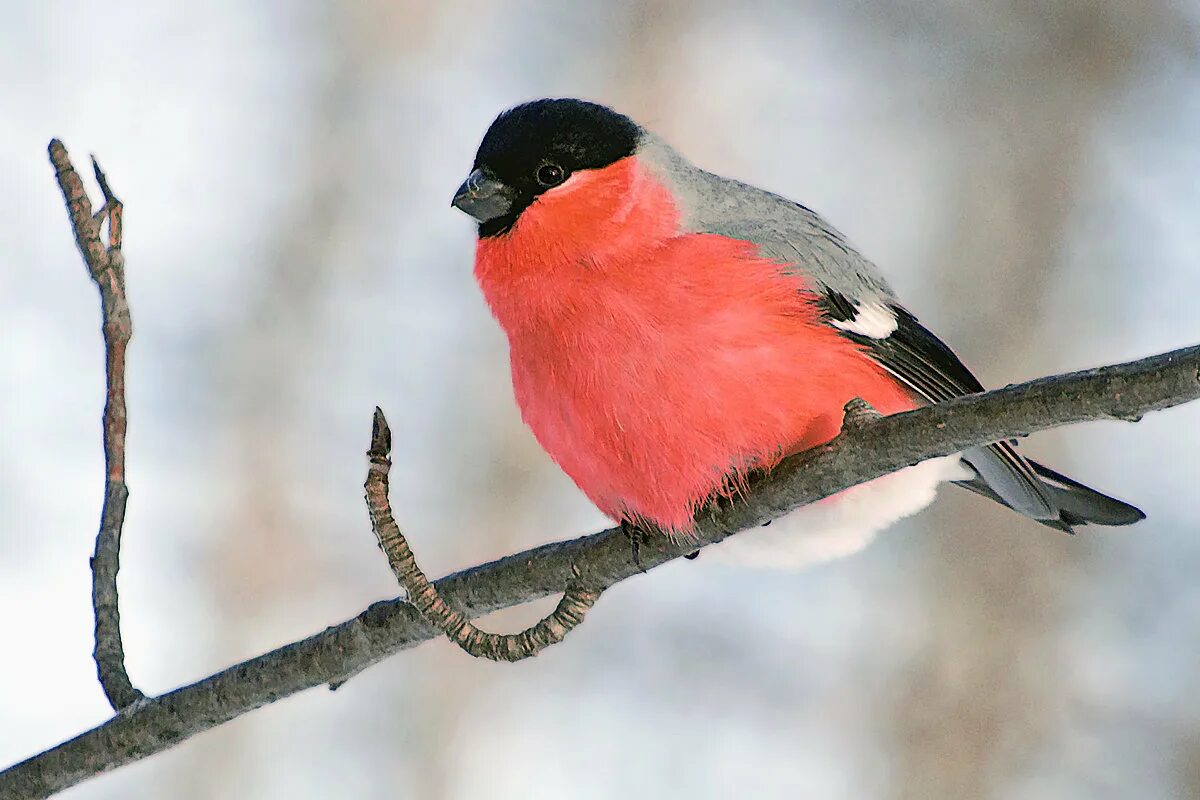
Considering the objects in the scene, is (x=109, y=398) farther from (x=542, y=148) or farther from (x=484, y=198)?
(x=542, y=148)

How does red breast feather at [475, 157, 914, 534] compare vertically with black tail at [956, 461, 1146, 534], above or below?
above

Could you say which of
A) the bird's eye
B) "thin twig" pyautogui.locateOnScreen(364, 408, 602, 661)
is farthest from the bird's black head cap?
"thin twig" pyautogui.locateOnScreen(364, 408, 602, 661)

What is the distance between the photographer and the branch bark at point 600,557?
1.56 metres

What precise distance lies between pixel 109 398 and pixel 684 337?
2.87 ft

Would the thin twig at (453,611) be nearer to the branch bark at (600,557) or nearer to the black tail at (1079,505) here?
the branch bark at (600,557)

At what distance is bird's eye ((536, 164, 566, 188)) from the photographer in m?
2.36

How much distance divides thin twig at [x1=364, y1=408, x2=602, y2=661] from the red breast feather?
0.88 feet

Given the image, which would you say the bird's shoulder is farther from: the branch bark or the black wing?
the branch bark

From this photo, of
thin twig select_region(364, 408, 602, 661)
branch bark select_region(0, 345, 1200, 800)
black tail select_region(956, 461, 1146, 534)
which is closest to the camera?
branch bark select_region(0, 345, 1200, 800)

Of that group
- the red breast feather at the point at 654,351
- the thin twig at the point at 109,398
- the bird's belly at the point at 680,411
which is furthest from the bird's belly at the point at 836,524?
the thin twig at the point at 109,398

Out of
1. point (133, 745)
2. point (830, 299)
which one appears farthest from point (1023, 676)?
point (133, 745)

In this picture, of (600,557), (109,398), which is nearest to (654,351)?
(600,557)

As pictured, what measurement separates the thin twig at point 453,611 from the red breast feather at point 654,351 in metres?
0.27

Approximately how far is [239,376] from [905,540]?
2499 mm
